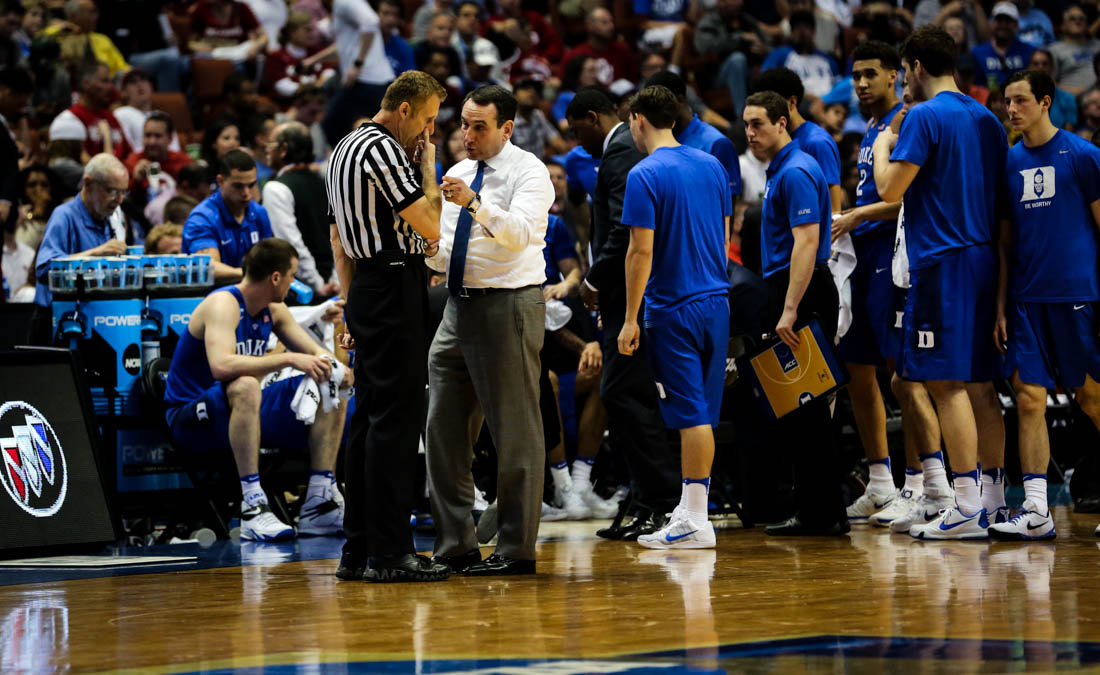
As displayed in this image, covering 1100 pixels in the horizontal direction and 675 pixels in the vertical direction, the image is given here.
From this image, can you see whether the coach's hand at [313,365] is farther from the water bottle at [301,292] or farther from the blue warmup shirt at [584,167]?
the blue warmup shirt at [584,167]

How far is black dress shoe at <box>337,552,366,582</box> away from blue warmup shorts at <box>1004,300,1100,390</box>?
324 centimetres

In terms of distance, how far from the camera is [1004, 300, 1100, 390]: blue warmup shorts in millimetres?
7023

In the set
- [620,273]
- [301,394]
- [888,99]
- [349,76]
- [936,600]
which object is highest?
[349,76]

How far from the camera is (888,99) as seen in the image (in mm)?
7957

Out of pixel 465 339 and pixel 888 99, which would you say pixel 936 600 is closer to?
pixel 465 339

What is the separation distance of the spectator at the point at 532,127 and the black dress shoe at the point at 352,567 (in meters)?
7.75

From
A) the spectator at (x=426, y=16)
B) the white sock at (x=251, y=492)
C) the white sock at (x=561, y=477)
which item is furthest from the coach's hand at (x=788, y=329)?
the spectator at (x=426, y=16)

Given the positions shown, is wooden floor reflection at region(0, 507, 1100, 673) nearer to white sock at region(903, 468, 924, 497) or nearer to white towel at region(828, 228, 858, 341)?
white sock at region(903, 468, 924, 497)

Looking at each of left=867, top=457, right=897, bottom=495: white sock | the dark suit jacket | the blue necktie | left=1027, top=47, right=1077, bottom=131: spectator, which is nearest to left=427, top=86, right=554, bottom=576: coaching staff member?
the blue necktie

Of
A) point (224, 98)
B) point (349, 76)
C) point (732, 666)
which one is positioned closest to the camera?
point (732, 666)

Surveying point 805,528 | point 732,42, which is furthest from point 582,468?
point 732,42

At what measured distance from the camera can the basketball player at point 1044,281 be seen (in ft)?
23.1

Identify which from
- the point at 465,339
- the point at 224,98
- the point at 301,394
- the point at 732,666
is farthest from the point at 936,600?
the point at 224,98

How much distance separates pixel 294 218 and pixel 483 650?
6.72 meters
